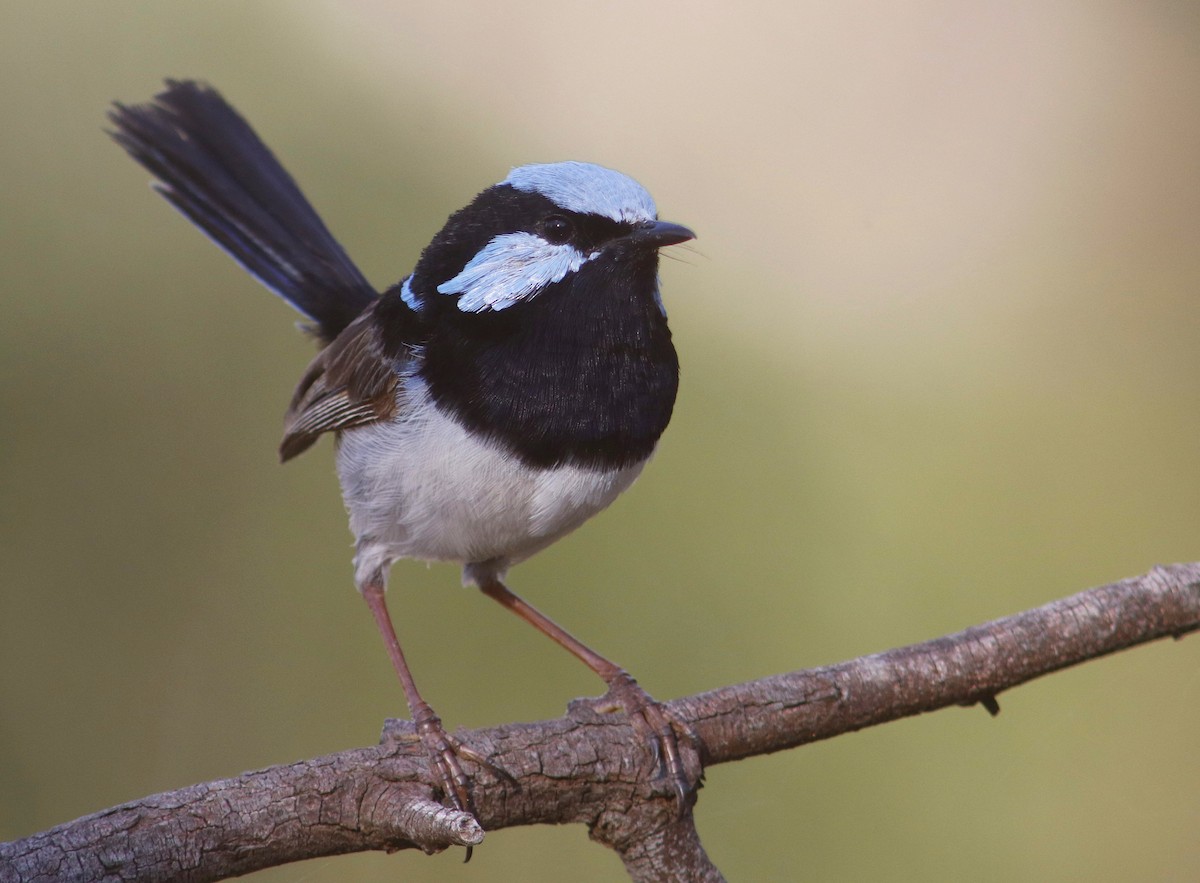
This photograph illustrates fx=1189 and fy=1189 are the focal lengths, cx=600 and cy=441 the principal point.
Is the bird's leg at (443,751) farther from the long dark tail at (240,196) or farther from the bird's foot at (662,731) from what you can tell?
the long dark tail at (240,196)

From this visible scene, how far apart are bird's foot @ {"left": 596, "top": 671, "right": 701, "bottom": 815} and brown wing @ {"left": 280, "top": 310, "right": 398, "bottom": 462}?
1.01m

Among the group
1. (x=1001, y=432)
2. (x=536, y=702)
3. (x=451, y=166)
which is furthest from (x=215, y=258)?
(x=1001, y=432)

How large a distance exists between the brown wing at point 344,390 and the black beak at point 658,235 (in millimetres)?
821

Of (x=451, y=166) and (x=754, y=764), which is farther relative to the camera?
(x=451, y=166)

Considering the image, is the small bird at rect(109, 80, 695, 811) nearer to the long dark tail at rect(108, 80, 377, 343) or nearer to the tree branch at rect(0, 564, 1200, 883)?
the tree branch at rect(0, 564, 1200, 883)

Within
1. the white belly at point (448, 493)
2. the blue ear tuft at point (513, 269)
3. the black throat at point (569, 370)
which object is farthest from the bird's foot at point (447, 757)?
the blue ear tuft at point (513, 269)

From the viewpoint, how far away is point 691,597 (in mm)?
5066

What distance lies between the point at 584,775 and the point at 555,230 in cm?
132

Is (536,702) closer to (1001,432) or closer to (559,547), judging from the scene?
(559,547)

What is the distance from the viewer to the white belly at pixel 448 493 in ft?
9.61

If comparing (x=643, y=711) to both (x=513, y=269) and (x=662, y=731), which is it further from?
(x=513, y=269)

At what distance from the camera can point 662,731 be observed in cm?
303

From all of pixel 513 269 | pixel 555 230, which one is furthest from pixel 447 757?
pixel 555 230

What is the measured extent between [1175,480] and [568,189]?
3705 millimetres
